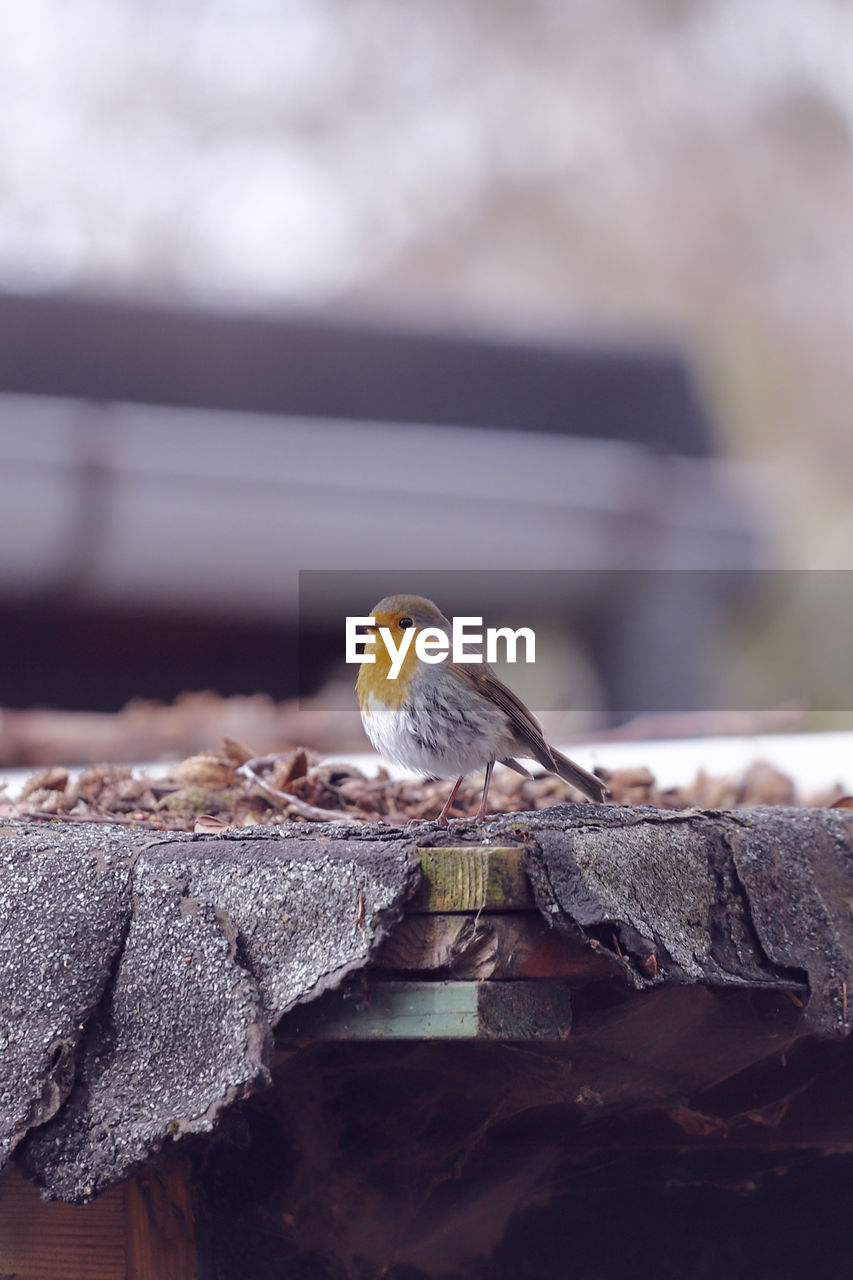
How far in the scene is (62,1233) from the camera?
98cm

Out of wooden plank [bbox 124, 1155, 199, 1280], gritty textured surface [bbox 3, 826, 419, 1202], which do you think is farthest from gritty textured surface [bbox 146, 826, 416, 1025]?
wooden plank [bbox 124, 1155, 199, 1280]

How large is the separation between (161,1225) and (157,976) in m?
0.23

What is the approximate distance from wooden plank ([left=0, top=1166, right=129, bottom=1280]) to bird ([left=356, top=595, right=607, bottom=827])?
1.73 ft

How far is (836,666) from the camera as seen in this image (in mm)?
7652

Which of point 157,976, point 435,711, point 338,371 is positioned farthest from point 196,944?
point 338,371

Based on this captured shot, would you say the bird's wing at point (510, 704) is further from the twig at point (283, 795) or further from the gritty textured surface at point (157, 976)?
the gritty textured surface at point (157, 976)

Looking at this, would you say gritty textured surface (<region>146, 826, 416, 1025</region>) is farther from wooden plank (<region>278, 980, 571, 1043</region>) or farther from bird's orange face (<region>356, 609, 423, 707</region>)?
bird's orange face (<region>356, 609, 423, 707</region>)

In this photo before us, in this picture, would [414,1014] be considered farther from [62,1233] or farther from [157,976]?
[62,1233]

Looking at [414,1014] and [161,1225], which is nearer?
[414,1014]

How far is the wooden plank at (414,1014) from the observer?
0.84m

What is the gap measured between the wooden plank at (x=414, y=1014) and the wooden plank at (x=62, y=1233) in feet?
0.83

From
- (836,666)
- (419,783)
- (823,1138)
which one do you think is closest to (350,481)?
(419,783)

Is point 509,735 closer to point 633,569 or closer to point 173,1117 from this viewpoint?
point 173,1117

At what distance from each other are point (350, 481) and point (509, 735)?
10.9 ft
